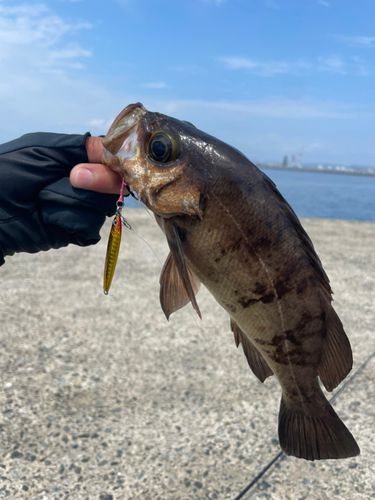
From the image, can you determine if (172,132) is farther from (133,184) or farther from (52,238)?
(52,238)

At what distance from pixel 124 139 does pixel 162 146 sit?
0.17 metres

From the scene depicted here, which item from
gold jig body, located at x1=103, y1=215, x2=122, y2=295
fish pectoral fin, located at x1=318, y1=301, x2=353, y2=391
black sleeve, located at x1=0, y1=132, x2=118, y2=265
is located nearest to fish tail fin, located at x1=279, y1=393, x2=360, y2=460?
fish pectoral fin, located at x1=318, y1=301, x2=353, y2=391

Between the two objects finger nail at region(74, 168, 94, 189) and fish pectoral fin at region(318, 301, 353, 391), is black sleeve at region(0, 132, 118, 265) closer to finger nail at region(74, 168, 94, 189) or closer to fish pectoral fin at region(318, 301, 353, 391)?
finger nail at region(74, 168, 94, 189)

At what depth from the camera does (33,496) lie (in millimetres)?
2547

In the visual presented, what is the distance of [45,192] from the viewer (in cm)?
220

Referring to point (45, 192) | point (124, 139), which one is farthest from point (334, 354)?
point (45, 192)

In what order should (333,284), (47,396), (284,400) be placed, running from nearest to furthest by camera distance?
(284,400) < (47,396) < (333,284)

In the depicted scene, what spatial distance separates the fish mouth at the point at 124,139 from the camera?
1.77 metres

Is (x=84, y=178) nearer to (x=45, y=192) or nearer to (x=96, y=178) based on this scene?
(x=96, y=178)

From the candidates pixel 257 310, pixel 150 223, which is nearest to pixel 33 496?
pixel 257 310

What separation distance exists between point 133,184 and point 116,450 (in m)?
2.08

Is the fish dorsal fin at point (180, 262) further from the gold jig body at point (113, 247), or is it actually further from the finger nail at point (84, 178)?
the finger nail at point (84, 178)

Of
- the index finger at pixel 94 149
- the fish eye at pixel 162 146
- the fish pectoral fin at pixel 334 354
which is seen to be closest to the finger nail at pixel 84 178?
the index finger at pixel 94 149

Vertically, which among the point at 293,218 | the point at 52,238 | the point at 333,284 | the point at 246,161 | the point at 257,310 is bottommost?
the point at 333,284
